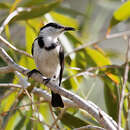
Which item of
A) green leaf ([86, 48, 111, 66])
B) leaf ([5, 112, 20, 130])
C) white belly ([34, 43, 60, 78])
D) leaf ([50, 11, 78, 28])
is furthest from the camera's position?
leaf ([50, 11, 78, 28])

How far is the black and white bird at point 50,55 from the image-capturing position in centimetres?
222

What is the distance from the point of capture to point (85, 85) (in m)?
2.99

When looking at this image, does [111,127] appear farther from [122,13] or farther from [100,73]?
[122,13]

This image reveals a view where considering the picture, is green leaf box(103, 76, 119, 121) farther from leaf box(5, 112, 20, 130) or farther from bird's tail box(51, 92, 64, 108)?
leaf box(5, 112, 20, 130)

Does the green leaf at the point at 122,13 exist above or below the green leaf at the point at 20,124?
above

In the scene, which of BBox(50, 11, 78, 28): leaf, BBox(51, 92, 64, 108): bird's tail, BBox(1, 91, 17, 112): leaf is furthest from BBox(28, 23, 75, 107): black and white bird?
BBox(50, 11, 78, 28): leaf

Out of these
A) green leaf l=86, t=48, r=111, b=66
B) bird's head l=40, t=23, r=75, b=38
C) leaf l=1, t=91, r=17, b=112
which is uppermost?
bird's head l=40, t=23, r=75, b=38

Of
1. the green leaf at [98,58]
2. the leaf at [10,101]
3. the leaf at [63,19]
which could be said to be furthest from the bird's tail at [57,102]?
the leaf at [63,19]

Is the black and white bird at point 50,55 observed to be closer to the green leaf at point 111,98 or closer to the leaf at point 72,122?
the leaf at point 72,122

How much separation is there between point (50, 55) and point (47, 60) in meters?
0.03

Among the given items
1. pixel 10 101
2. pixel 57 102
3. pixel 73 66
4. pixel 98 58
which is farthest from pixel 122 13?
pixel 10 101

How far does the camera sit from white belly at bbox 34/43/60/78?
87.4 inches

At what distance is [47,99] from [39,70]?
8.1 inches

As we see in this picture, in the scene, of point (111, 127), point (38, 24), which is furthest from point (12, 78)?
point (111, 127)
